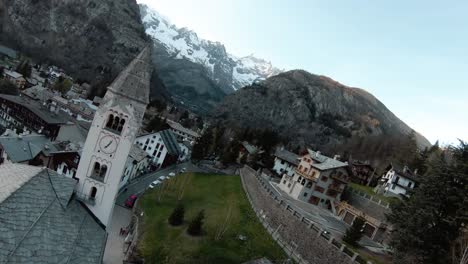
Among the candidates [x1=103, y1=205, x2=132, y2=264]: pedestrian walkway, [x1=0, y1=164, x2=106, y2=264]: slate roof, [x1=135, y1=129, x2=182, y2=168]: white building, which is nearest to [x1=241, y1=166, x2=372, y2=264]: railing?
[x1=103, y1=205, x2=132, y2=264]: pedestrian walkway

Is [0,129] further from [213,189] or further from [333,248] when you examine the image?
[333,248]

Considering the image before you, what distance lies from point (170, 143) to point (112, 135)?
212 ft

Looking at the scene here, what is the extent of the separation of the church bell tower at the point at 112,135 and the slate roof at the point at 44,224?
8.06 feet

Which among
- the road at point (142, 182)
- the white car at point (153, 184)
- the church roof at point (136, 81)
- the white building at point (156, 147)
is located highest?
the church roof at point (136, 81)

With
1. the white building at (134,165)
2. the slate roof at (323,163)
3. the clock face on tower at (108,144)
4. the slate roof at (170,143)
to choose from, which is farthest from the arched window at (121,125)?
the slate roof at (170,143)

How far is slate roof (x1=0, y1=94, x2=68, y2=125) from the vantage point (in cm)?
8032

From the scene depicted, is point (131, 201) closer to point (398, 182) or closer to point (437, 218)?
point (437, 218)

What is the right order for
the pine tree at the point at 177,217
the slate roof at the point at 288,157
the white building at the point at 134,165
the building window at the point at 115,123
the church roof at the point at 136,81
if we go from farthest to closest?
the slate roof at the point at 288,157
the white building at the point at 134,165
the pine tree at the point at 177,217
the building window at the point at 115,123
the church roof at the point at 136,81

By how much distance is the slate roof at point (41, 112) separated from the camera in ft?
264

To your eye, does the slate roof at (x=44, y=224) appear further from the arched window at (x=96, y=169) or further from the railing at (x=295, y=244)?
the railing at (x=295, y=244)

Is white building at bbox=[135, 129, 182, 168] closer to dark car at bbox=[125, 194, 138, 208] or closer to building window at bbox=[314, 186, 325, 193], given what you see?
dark car at bbox=[125, 194, 138, 208]

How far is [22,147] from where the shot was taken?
56469mm

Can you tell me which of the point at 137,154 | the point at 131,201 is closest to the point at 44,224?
the point at 131,201

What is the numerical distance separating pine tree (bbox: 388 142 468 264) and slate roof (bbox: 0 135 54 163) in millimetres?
49984
